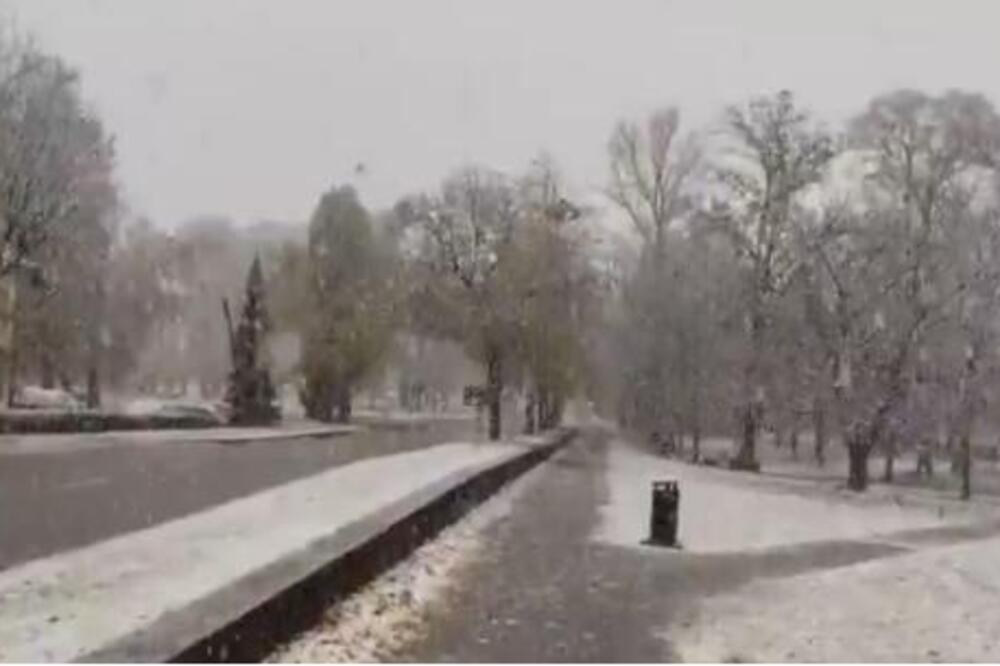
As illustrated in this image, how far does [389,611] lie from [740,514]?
57.1 ft

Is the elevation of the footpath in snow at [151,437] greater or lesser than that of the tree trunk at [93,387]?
lesser

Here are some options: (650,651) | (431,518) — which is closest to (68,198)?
(431,518)

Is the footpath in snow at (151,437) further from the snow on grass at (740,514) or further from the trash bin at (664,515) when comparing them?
the trash bin at (664,515)

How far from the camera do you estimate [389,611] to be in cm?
1289

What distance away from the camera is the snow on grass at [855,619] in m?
12.1

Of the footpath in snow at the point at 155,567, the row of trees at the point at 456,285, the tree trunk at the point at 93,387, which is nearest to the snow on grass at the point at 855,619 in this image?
the footpath in snow at the point at 155,567

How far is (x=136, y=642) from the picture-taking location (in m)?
8.50

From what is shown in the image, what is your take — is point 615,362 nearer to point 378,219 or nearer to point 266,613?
point 378,219

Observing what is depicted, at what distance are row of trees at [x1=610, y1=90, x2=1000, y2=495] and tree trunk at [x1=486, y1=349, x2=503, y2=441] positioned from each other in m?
8.43

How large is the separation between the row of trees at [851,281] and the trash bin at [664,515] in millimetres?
24007

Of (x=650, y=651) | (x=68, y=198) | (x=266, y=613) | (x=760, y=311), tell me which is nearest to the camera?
(x=266, y=613)

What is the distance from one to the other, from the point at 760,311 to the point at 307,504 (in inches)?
1218

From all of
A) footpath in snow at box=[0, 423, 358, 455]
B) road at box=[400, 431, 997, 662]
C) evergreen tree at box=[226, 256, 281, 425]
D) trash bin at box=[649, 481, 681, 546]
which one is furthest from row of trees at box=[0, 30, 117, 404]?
trash bin at box=[649, 481, 681, 546]

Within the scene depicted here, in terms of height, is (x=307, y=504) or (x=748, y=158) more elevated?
(x=748, y=158)
